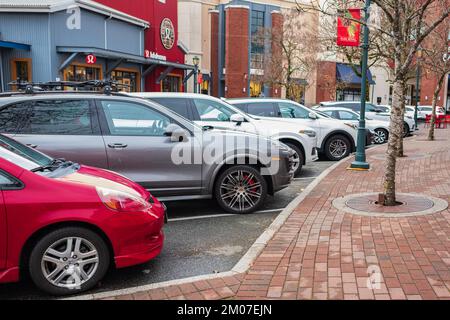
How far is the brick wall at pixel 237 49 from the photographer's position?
169 feet

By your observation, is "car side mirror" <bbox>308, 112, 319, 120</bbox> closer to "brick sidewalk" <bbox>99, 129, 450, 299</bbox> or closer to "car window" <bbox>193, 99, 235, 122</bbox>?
"car window" <bbox>193, 99, 235, 122</bbox>

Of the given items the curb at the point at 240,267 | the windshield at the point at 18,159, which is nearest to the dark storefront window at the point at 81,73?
the curb at the point at 240,267

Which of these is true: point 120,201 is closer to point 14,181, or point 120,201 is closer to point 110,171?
point 14,181

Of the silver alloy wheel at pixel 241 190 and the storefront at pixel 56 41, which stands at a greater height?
the storefront at pixel 56 41

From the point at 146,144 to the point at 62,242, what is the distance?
260cm

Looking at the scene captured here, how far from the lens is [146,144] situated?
21.4 feet

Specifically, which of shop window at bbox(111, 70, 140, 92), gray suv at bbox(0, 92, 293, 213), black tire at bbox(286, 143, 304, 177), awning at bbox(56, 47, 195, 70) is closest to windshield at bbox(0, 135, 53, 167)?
gray suv at bbox(0, 92, 293, 213)

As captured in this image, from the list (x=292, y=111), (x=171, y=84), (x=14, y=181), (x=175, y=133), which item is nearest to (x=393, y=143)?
(x=175, y=133)

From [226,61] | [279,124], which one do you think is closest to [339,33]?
[279,124]

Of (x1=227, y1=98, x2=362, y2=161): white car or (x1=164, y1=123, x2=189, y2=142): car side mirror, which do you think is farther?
(x1=227, y1=98, x2=362, y2=161): white car

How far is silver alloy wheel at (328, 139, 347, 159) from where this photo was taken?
13.5 meters

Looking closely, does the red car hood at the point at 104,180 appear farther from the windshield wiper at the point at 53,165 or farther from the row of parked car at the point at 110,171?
the windshield wiper at the point at 53,165

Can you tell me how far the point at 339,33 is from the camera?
12.6 m

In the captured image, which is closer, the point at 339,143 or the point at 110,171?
the point at 110,171
